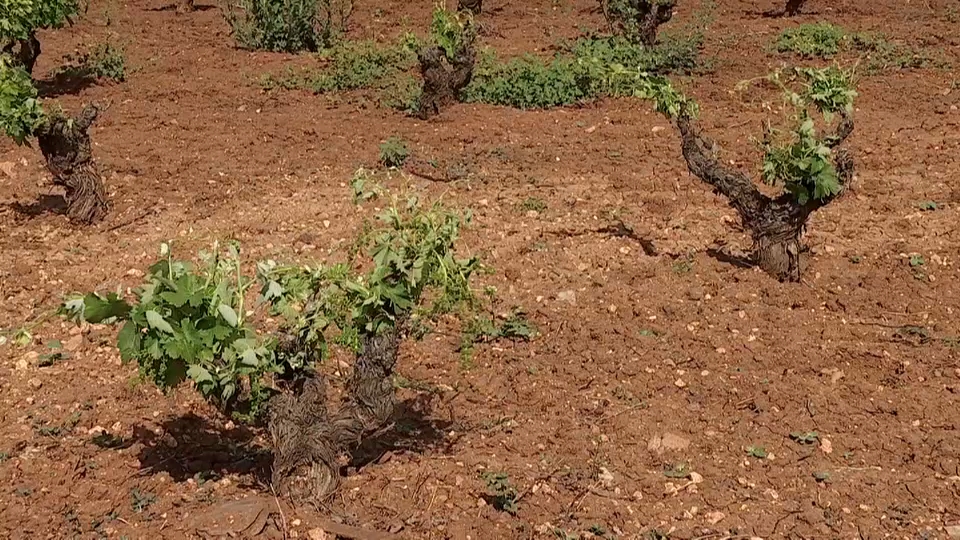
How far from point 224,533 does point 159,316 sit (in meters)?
1.00

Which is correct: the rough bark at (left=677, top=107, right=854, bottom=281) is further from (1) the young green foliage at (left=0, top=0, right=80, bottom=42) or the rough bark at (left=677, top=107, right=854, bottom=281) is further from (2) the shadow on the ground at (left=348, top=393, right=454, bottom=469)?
(1) the young green foliage at (left=0, top=0, right=80, bottom=42)

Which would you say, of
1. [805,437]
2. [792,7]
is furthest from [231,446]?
[792,7]

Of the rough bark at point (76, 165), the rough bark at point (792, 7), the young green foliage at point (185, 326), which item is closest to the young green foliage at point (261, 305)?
the young green foliage at point (185, 326)

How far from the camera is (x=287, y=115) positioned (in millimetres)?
8641

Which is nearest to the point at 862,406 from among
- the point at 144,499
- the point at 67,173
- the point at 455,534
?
the point at 455,534

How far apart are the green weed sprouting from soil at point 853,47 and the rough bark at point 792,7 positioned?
933 millimetres

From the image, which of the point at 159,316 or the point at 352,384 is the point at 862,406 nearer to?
the point at 352,384

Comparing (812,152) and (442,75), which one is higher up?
(812,152)

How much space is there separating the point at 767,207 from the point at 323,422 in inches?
123

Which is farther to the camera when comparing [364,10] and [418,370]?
[364,10]

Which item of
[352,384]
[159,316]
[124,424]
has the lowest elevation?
[124,424]

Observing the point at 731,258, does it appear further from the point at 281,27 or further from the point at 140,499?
the point at 281,27

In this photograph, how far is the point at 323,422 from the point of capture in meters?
3.89

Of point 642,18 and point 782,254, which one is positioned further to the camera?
point 642,18
